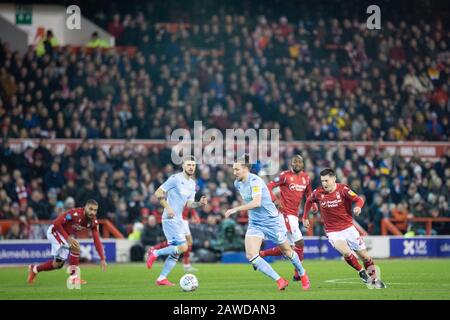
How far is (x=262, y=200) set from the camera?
14.3 m

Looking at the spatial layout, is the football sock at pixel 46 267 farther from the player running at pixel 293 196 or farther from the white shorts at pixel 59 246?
the player running at pixel 293 196

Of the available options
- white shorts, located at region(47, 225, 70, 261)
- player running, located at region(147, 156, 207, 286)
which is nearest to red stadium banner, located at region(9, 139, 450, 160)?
player running, located at region(147, 156, 207, 286)

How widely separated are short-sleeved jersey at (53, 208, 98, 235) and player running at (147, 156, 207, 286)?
4.11 ft

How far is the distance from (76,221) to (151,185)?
918cm

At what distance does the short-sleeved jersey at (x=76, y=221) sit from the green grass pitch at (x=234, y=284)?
1.02 metres

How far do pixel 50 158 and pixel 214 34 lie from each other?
7.98 meters

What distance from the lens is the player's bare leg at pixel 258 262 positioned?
1383 cm

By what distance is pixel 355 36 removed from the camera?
31.5 metres

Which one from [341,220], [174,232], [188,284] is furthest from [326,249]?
[188,284]

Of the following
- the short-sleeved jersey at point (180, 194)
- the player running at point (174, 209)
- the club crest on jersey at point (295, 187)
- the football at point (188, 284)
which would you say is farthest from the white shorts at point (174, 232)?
the club crest on jersey at point (295, 187)

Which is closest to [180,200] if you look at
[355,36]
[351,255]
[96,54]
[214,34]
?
[351,255]

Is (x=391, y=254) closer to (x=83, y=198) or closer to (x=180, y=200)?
(x=83, y=198)

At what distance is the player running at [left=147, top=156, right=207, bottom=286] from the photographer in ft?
51.0

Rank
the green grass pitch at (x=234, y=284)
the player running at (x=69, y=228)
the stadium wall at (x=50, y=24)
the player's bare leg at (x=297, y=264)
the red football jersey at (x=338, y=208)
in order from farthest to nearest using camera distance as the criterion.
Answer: the stadium wall at (x=50, y=24), the player running at (x=69, y=228), the red football jersey at (x=338, y=208), the player's bare leg at (x=297, y=264), the green grass pitch at (x=234, y=284)
